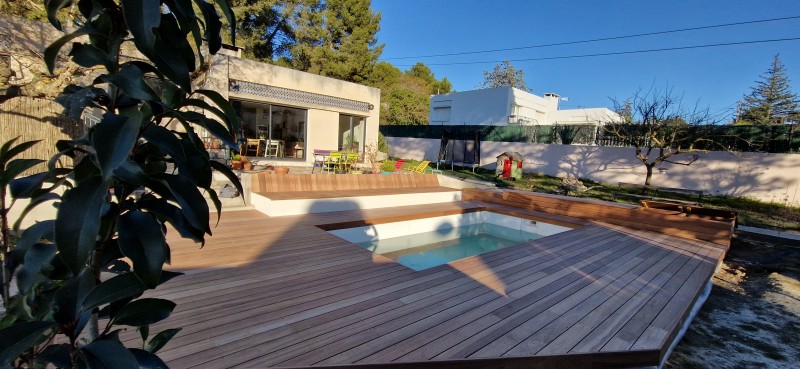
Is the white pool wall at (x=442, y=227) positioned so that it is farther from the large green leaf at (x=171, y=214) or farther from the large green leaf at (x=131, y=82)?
the large green leaf at (x=131, y=82)

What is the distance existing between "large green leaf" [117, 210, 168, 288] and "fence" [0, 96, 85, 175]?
6.35 m

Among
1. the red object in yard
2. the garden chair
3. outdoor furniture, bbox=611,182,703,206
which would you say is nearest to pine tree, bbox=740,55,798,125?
outdoor furniture, bbox=611,182,703,206

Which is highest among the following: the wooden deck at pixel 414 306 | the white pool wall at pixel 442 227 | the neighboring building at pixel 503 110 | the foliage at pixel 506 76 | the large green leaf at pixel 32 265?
the foliage at pixel 506 76

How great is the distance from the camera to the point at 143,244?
2.10 feet

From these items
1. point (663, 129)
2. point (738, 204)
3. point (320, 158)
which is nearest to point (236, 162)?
point (320, 158)

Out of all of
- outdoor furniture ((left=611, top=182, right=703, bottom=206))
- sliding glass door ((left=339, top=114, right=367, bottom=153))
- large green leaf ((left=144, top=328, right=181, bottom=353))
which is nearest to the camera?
large green leaf ((left=144, top=328, right=181, bottom=353))

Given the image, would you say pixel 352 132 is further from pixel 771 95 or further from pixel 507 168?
pixel 771 95

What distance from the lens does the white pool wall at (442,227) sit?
237 inches

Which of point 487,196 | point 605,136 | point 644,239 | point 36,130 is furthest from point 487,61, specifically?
point 36,130

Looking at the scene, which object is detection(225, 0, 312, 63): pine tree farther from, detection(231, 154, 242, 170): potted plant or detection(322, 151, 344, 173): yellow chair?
detection(231, 154, 242, 170): potted plant

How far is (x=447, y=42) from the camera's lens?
95.8 feet

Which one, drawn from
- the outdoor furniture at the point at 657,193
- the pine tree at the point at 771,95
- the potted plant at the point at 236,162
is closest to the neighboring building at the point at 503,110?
the outdoor furniture at the point at 657,193

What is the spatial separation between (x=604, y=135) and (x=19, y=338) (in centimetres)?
1532

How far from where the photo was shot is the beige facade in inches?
414
